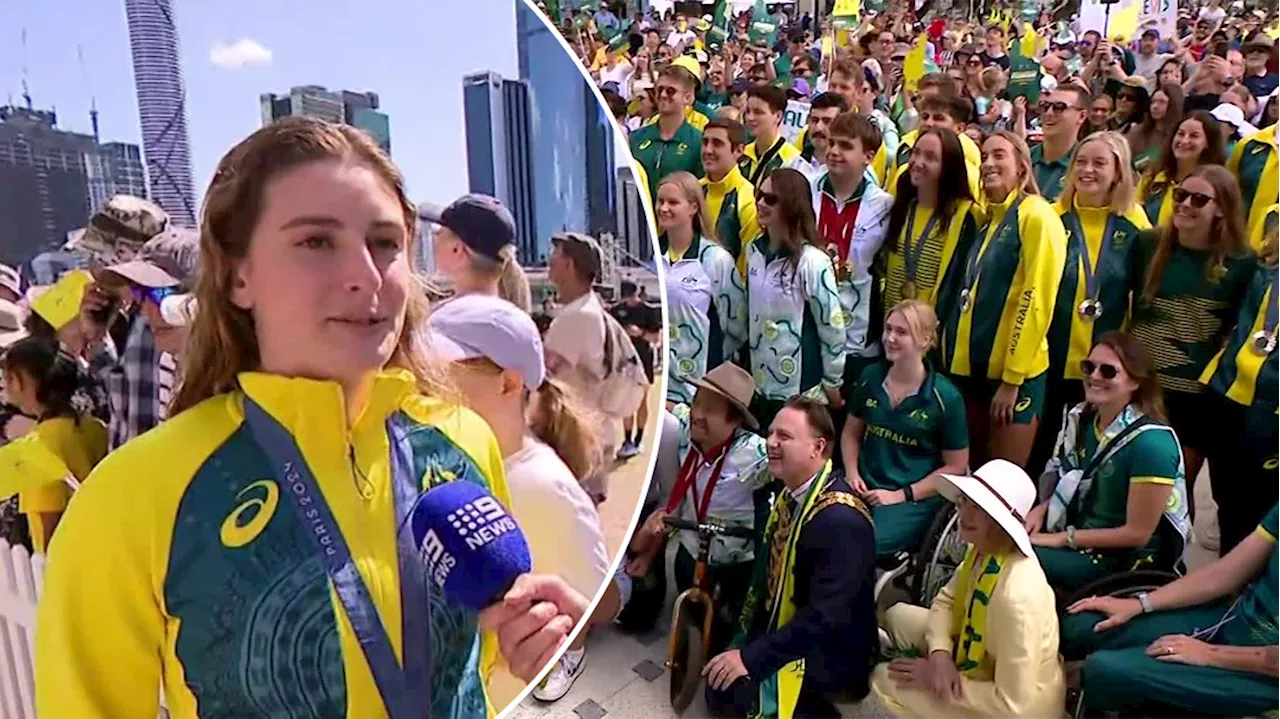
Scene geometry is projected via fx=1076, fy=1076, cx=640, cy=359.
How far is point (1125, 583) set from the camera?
9.04 feet

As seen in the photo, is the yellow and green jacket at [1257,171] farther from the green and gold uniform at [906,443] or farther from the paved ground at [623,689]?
the paved ground at [623,689]

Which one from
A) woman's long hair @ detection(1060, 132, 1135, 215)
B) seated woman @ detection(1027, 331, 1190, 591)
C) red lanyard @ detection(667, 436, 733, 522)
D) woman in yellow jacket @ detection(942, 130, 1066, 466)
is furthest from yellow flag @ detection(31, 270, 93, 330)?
woman's long hair @ detection(1060, 132, 1135, 215)

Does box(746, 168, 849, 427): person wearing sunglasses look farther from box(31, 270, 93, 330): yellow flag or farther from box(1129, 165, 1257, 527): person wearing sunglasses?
box(31, 270, 93, 330): yellow flag

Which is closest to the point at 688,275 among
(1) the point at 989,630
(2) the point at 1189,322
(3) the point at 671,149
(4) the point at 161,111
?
(1) the point at 989,630

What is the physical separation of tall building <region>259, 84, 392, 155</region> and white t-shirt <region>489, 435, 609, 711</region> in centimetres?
36

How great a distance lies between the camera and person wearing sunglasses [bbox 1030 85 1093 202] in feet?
13.7

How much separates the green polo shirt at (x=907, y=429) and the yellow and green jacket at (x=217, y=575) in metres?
2.44

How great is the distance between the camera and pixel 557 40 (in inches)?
44.2

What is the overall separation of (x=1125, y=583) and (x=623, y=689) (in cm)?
135

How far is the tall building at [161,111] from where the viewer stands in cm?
95

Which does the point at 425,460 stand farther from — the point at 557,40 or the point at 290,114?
the point at 557,40

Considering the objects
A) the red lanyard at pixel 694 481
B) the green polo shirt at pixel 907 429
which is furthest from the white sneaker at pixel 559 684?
the green polo shirt at pixel 907 429

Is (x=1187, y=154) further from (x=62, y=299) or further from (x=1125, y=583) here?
(x=62, y=299)

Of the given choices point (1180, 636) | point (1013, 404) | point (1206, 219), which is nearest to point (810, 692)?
point (1180, 636)
